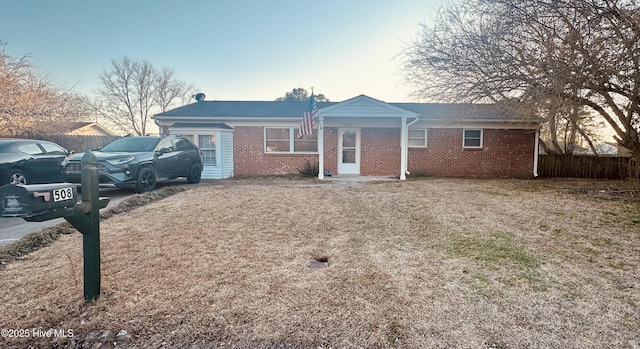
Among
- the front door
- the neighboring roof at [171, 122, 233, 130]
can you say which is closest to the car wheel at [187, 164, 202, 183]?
the neighboring roof at [171, 122, 233, 130]

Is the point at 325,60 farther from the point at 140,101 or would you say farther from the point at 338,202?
the point at 140,101

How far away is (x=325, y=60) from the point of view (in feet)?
48.5

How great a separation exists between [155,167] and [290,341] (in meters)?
7.88

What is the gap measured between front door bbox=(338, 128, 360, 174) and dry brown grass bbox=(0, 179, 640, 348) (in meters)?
7.62

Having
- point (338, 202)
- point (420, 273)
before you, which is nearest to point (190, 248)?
point (420, 273)

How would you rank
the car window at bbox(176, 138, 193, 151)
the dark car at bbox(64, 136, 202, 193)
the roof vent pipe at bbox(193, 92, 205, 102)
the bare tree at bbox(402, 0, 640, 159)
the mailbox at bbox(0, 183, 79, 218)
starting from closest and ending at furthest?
the mailbox at bbox(0, 183, 79, 218), the bare tree at bbox(402, 0, 640, 159), the dark car at bbox(64, 136, 202, 193), the car window at bbox(176, 138, 193, 151), the roof vent pipe at bbox(193, 92, 205, 102)

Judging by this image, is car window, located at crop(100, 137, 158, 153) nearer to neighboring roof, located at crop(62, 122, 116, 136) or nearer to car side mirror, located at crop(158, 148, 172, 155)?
car side mirror, located at crop(158, 148, 172, 155)

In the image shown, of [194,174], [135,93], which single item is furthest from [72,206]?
[135,93]

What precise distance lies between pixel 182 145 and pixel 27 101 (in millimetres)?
10997

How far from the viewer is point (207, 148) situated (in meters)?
12.6

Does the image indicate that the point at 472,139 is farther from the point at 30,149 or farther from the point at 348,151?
the point at 30,149

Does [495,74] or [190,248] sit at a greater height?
[495,74]

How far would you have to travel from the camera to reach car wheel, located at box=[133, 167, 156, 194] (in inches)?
315

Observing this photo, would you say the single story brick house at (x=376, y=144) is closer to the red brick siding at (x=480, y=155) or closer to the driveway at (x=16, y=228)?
the red brick siding at (x=480, y=155)
